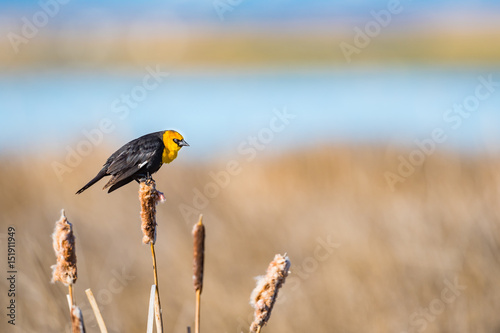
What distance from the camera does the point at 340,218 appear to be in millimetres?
4395

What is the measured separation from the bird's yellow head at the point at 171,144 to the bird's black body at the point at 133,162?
0.01 m

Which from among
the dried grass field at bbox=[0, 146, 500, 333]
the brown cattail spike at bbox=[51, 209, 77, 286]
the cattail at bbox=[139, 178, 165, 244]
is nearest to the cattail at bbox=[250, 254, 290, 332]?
the cattail at bbox=[139, 178, 165, 244]

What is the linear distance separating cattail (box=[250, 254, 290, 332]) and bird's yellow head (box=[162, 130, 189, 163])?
345mm

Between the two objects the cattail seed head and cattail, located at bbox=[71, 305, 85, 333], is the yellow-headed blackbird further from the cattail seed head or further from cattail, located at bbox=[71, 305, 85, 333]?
cattail, located at bbox=[71, 305, 85, 333]

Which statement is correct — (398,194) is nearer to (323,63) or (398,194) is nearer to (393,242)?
(393,242)

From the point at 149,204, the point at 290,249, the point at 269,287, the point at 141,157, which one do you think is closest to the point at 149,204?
the point at 149,204

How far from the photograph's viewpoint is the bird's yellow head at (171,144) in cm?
97

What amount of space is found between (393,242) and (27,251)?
230 cm

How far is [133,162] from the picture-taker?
95cm

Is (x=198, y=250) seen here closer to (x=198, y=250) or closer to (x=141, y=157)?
(x=198, y=250)

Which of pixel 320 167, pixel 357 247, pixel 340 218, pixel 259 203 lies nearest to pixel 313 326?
pixel 357 247

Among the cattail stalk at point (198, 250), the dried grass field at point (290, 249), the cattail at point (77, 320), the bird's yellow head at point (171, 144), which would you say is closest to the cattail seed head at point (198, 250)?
the cattail stalk at point (198, 250)

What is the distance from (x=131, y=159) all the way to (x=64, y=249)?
30 centimetres

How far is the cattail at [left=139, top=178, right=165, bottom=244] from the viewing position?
1011 millimetres
